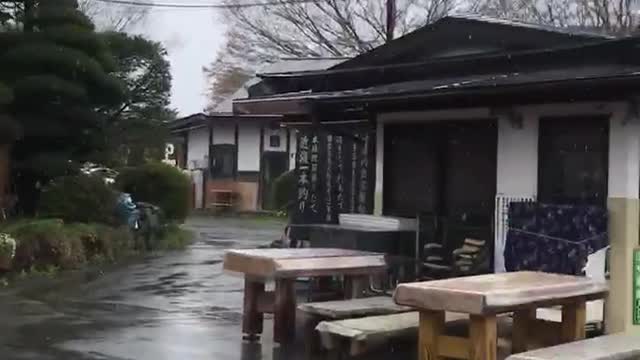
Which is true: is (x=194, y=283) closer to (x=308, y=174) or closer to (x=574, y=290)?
(x=308, y=174)

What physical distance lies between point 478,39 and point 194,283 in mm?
5732

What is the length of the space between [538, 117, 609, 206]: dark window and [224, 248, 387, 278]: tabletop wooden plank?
80.7 inches

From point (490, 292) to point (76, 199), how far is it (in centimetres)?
1154

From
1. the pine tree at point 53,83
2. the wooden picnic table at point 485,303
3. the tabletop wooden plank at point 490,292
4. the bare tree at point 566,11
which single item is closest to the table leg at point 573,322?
the wooden picnic table at point 485,303

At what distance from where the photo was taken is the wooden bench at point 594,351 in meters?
6.24

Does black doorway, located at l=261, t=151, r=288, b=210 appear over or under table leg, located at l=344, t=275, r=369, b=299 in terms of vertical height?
over

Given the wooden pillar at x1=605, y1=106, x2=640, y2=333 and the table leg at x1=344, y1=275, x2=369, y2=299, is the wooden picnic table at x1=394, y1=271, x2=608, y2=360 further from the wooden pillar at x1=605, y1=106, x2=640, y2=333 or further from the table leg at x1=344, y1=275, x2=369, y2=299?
the table leg at x1=344, y1=275, x2=369, y2=299

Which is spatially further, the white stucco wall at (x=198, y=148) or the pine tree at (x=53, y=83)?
the white stucco wall at (x=198, y=148)

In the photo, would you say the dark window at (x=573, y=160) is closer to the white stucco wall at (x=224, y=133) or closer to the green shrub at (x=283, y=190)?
the green shrub at (x=283, y=190)

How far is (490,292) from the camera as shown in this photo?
22.0 feet

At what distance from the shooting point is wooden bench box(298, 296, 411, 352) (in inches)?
334

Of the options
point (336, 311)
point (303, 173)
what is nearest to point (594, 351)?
point (336, 311)

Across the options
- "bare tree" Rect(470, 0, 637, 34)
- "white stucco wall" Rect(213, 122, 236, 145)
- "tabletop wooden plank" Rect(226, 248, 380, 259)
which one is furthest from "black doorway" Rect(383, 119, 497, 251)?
"white stucco wall" Rect(213, 122, 236, 145)

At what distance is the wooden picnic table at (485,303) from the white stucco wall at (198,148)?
30.8 metres
